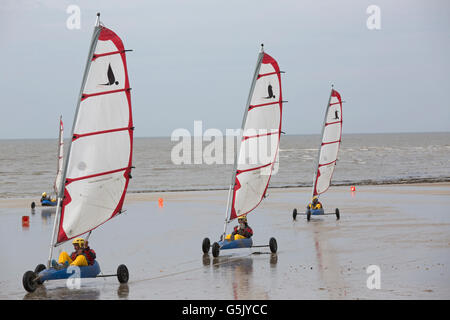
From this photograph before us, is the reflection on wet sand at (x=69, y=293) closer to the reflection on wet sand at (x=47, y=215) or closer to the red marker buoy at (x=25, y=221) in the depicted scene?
the red marker buoy at (x=25, y=221)

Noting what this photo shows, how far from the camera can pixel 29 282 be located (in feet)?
46.3

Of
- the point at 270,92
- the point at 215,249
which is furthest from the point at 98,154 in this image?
the point at 270,92

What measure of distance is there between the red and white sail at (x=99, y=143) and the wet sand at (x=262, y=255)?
Result: 5.74ft

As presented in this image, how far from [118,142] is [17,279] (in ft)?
14.2

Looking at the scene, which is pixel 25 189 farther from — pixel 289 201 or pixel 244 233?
pixel 244 233

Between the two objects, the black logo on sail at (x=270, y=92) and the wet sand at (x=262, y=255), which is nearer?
the wet sand at (x=262, y=255)

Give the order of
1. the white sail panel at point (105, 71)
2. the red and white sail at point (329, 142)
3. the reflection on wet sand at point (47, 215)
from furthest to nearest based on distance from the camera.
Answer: the red and white sail at point (329, 142) < the reflection on wet sand at point (47, 215) < the white sail panel at point (105, 71)

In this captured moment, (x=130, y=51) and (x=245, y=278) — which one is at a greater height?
(x=130, y=51)

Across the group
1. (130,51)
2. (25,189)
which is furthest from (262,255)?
(25,189)

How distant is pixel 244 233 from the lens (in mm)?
19547

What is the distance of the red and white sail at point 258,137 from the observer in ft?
66.7

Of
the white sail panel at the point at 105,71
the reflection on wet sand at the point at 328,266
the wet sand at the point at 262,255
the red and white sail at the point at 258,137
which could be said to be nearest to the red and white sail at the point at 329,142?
the wet sand at the point at 262,255

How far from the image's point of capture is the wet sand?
46.8 ft

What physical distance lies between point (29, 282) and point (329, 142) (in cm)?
2056
